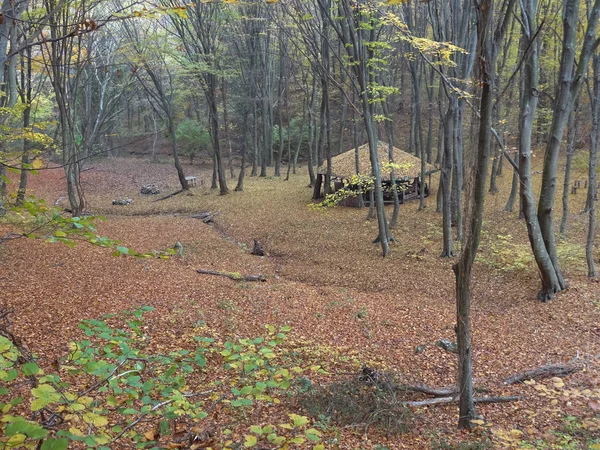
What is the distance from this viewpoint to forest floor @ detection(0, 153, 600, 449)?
4.23 meters

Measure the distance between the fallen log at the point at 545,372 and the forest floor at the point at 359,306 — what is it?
0.33 ft

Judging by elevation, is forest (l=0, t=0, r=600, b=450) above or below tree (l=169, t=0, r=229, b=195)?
below

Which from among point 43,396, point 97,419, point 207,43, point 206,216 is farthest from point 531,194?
point 207,43

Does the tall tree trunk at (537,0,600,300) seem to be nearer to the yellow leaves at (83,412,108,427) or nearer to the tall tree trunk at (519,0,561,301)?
the tall tree trunk at (519,0,561,301)

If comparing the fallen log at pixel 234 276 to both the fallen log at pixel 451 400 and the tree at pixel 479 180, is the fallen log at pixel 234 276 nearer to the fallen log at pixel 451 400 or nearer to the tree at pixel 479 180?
the fallen log at pixel 451 400

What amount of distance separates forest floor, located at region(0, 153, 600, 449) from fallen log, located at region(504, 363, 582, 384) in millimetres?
100

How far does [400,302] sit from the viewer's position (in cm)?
855

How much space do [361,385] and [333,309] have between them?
3.16 m

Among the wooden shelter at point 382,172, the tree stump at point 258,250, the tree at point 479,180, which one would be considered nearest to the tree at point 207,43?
the wooden shelter at point 382,172

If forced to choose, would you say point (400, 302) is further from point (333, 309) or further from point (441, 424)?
point (441, 424)

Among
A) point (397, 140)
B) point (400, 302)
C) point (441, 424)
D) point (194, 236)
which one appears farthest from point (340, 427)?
point (397, 140)

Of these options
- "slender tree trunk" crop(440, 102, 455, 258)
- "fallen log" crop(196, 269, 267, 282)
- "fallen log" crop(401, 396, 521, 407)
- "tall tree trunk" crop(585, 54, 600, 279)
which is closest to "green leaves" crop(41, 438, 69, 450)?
"fallen log" crop(401, 396, 521, 407)

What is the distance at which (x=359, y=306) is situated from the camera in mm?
8008

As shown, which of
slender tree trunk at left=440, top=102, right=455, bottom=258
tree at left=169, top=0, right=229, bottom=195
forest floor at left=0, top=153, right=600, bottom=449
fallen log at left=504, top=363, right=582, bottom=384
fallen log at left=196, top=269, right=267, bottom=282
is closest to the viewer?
forest floor at left=0, top=153, right=600, bottom=449
